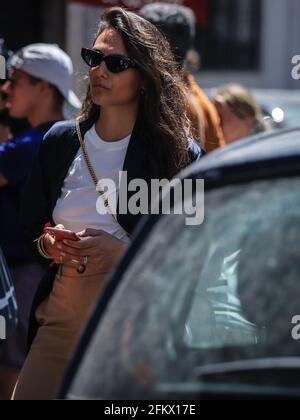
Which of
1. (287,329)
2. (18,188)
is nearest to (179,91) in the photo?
(18,188)

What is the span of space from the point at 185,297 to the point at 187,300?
0.03m

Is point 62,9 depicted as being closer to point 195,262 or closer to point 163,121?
point 163,121

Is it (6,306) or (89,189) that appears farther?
(6,306)

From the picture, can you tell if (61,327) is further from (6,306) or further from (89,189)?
(6,306)

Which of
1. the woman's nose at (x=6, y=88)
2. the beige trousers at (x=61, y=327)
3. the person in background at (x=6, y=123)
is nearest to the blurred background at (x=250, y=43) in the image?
the person in background at (x=6, y=123)

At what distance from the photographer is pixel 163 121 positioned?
3830mm

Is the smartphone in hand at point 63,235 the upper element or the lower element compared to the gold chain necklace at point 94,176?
lower

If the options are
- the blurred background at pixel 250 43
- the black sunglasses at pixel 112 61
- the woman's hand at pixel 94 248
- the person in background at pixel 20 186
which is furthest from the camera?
the blurred background at pixel 250 43

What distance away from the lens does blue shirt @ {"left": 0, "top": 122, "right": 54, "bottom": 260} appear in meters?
5.05

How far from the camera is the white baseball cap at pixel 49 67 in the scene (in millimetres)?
5355

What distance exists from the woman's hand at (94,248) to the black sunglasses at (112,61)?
58 cm

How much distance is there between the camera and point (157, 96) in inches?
151

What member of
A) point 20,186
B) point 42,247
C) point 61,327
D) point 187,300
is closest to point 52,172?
point 42,247

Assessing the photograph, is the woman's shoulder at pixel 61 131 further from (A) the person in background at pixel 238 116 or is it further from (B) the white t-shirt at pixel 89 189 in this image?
(A) the person in background at pixel 238 116
